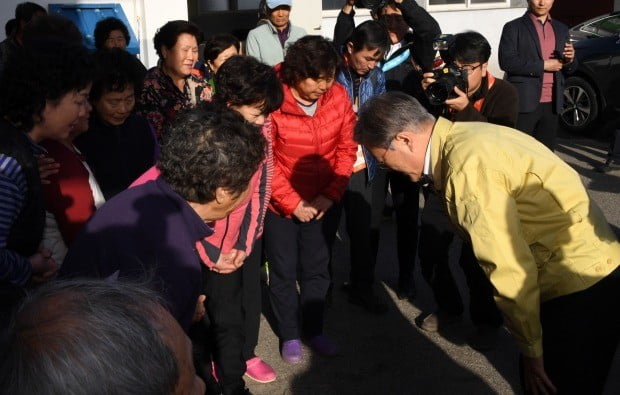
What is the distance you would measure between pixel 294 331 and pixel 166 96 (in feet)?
5.01

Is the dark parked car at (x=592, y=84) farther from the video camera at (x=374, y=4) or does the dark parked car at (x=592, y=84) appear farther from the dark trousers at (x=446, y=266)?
the dark trousers at (x=446, y=266)

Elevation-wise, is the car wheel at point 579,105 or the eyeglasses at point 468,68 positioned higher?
the eyeglasses at point 468,68

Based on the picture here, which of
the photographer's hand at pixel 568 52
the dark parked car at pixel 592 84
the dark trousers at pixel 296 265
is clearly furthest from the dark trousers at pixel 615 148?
the dark trousers at pixel 296 265

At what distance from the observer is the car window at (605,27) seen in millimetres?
11312

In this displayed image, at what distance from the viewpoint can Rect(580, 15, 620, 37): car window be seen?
1131 centimetres

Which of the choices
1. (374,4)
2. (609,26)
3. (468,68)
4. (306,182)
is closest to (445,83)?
(468,68)

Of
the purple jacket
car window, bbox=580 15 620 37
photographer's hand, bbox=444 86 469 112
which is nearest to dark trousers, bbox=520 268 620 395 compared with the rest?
the purple jacket

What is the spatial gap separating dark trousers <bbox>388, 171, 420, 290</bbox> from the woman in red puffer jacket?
2.30 feet

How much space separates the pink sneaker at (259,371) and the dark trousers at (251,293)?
0.10 meters

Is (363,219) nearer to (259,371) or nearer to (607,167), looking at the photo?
(259,371)

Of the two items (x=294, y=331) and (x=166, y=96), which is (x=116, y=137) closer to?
(x=166, y=96)

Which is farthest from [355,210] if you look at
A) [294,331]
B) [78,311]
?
[78,311]

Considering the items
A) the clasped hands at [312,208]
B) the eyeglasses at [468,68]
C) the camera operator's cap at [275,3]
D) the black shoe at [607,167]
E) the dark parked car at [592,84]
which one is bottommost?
the black shoe at [607,167]

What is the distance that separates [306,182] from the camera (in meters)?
4.12
